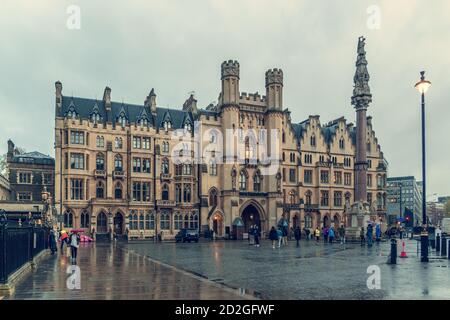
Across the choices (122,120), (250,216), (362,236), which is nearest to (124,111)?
(122,120)

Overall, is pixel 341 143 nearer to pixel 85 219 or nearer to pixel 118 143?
pixel 118 143

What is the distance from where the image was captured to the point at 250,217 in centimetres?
6347

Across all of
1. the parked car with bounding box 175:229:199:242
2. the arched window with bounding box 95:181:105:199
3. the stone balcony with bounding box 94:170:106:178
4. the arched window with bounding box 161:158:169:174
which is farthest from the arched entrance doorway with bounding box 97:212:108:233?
the parked car with bounding box 175:229:199:242

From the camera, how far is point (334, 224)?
69625mm

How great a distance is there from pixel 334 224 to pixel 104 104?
1583 inches

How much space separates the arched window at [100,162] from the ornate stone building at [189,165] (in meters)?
0.13

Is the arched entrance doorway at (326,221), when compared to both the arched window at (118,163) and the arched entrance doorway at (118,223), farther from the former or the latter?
the arched window at (118,163)

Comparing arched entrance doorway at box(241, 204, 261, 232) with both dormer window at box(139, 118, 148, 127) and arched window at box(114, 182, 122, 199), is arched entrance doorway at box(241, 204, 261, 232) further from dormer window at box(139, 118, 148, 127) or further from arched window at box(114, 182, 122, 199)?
dormer window at box(139, 118, 148, 127)

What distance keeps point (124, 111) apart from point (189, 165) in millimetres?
11472

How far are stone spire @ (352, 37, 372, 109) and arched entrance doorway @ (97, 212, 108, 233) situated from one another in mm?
32843

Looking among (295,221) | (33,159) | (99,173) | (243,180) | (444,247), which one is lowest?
(295,221)

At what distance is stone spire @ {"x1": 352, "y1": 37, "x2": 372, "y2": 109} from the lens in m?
40.3

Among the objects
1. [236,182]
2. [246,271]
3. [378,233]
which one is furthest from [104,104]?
[246,271]
